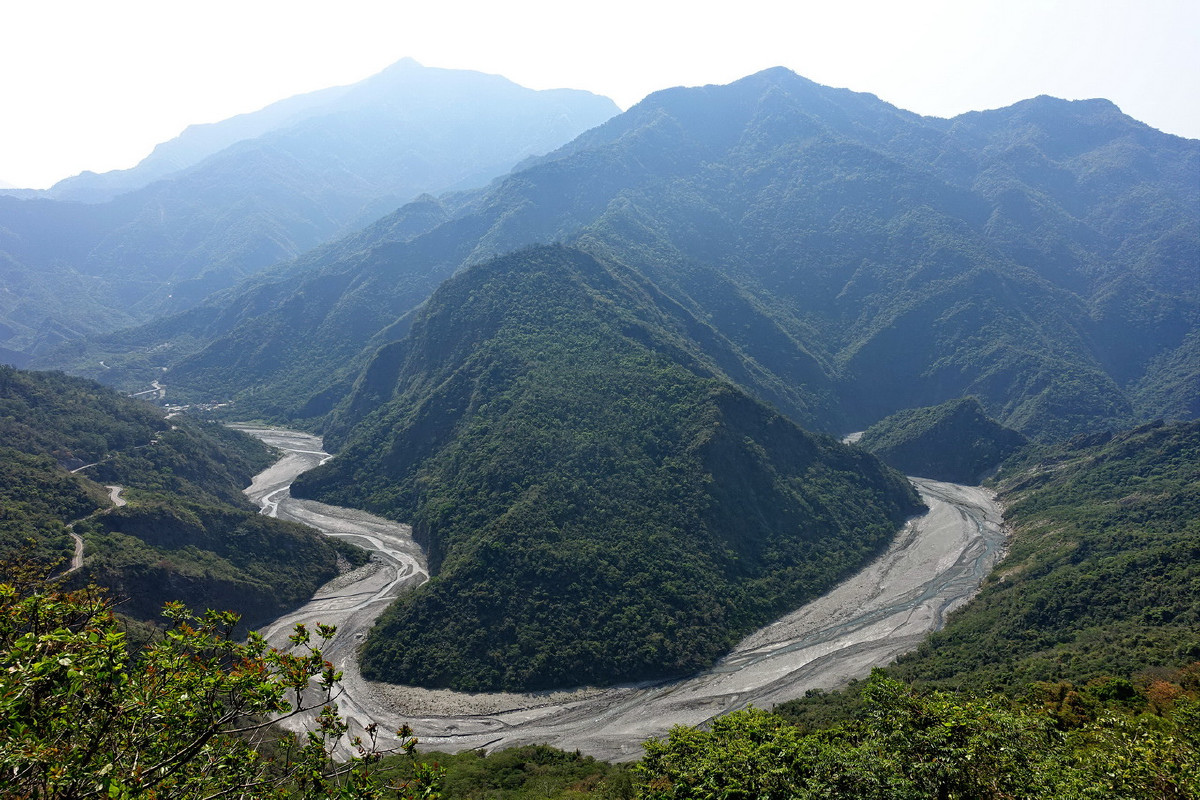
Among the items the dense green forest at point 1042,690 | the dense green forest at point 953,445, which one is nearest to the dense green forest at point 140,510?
the dense green forest at point 1042,690

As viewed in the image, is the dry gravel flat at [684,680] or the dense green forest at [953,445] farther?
the dense green forest at [953,445]

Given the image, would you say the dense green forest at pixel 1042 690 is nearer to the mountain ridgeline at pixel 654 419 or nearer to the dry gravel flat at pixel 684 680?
the dry gravel flat at pixel 684 680

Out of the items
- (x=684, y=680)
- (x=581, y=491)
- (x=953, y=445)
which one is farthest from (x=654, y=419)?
(x=953, y=445)

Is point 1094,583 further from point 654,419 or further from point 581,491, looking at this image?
point 581,491

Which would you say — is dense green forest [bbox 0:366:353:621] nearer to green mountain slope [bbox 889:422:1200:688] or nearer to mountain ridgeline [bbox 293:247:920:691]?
mountain ridgeline [bbox 293:247:920:691]

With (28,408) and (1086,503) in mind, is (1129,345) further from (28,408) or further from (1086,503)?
(28,408)

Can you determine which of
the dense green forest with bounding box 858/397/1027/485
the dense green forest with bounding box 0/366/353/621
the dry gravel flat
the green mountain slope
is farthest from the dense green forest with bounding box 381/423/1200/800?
the dense green forest with bounding box 0/366/353/621
